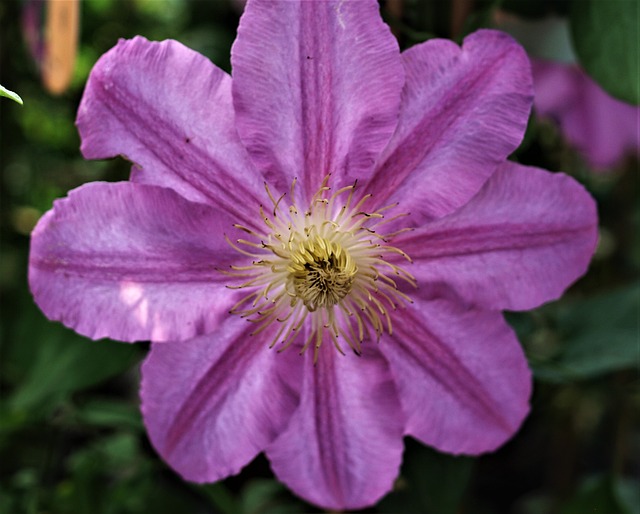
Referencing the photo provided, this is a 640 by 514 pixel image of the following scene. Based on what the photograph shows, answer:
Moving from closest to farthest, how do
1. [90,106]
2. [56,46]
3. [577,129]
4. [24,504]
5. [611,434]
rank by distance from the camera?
[90,106] < [56,46] < [24,504] < [577,129] < [611,434]

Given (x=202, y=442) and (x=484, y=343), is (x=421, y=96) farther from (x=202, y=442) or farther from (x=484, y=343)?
(x=202, y=442)

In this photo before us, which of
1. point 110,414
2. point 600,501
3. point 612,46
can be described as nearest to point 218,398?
point 110,414

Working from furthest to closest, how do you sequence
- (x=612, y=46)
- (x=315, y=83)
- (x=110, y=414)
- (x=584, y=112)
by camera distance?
(x=584, y=112)
(x=110, y=414)
(x=612, y=46)
(x=315, y=83)

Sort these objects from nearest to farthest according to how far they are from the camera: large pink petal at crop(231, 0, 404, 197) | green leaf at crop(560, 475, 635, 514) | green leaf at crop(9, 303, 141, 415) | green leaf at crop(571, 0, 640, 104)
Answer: large pink petal at crop(231, 0, 404, 197)
green leaf at crop(571, 0, 640, 104)
green leaf at crop(9, 303, 141, 415)
green leaf at crop(560, 475, 635, 514)

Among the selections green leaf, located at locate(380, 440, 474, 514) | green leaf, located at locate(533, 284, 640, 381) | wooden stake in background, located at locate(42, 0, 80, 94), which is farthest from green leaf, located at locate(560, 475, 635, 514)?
wooden stake in background, located at locate(42, 0, 80, 94)

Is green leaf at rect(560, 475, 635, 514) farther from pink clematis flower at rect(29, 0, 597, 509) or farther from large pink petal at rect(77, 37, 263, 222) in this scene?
large pink petal at rect(77, 37, 263, 222)

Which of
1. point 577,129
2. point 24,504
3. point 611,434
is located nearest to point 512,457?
point 611,434

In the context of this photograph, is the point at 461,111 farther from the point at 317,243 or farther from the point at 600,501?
the point at 600,501
